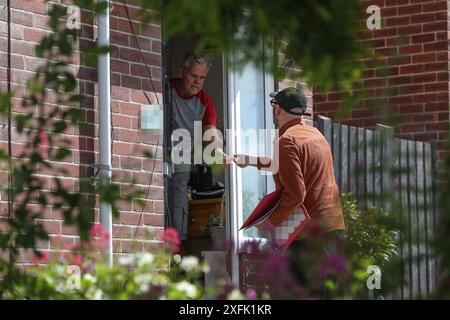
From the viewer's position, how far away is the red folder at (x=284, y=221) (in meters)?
9.08

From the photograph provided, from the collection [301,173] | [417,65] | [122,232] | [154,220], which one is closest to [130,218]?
[122,232]

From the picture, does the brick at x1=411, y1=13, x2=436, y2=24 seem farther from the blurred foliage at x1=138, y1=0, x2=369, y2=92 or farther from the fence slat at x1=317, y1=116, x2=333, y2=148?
the blurred foliage at x1=138, y1=0, x2=369, y2=92

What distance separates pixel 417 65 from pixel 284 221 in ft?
15.0

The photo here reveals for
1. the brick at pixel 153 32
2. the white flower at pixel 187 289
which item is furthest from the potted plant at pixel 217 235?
the white flower at pixel 187 289

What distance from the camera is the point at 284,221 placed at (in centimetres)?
909

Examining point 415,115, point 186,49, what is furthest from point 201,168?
point 415,115

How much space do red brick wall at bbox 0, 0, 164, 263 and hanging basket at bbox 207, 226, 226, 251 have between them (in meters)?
1.11

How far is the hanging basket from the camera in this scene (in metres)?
11.1

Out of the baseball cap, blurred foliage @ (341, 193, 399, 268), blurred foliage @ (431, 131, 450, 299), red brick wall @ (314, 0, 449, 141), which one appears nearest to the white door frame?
blurred foliage @ (341, 193, 399, 268)

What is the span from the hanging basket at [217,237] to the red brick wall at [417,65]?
2.48 metres

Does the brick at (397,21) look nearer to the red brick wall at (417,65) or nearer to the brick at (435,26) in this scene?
the red brick wall at (417,65)

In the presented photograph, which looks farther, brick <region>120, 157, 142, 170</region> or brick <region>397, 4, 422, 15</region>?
brick <region>397, 4, 422, 15</region>

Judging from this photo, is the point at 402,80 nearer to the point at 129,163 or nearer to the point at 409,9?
the point at 409,9

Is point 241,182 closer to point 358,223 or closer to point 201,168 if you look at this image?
point 201,168
